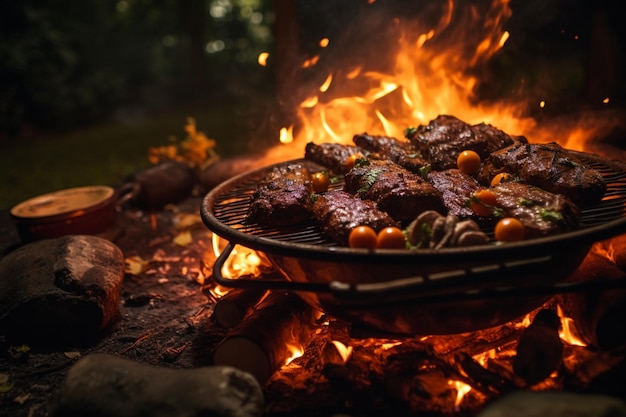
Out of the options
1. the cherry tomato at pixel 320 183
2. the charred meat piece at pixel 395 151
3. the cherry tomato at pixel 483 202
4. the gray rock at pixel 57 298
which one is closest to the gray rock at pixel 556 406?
the cherry tomato at pixel 483 202

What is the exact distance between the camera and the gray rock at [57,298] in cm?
414

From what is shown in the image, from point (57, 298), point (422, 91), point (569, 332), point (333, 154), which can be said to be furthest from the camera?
point (422, 91)

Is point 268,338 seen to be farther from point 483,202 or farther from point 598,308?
point 598,308

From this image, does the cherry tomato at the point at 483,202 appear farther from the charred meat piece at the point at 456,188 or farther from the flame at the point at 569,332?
the flame at the point at 569,332

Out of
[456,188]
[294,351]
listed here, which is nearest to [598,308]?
[456,188]

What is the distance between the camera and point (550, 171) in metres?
3.72

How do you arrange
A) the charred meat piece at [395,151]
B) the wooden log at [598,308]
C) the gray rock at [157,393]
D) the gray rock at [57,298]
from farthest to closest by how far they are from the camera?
the charred meat piece at [395,151]
the gray rock at [57,298]
the wooden log at [598,308]
the gray rock at [157,393]

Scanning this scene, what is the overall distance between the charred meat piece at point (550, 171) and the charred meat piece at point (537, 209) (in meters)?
0.13

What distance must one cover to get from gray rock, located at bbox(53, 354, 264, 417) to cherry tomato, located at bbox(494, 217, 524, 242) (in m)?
1.86

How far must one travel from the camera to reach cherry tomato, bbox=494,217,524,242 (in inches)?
Result: 113

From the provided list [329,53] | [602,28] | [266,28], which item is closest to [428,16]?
[329,53]

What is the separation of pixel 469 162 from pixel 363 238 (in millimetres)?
1849

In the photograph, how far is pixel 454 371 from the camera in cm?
328

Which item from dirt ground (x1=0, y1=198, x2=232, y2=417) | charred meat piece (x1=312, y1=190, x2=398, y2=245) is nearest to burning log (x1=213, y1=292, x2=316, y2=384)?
dirt ground (x1=0, y1=198, x2=232, y2=417)
